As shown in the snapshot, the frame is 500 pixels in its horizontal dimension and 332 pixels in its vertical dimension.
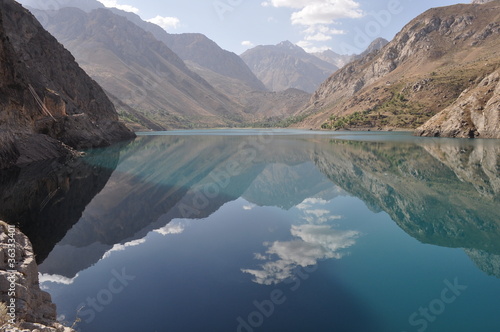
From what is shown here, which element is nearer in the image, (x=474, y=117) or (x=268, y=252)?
(x=268, y=252)

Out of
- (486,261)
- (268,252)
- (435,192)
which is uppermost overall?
(435,192)

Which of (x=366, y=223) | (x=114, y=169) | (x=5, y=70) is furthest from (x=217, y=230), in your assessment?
(x=5, y=70)

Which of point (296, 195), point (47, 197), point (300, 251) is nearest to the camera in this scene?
point (300, 251)

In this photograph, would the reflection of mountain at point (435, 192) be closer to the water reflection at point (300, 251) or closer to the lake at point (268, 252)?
the lake at point (268, 252)

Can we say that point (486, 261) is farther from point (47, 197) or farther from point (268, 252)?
point (47, 197)

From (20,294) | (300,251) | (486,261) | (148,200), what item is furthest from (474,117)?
(20,294)

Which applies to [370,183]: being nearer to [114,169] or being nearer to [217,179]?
[217,179]

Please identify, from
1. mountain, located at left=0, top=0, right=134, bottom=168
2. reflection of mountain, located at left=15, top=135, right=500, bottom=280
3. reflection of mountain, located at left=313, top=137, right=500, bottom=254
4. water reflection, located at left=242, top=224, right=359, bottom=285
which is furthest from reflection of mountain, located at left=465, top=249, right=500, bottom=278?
mountain, located at left=0, top=0, right=134, bottom=168
